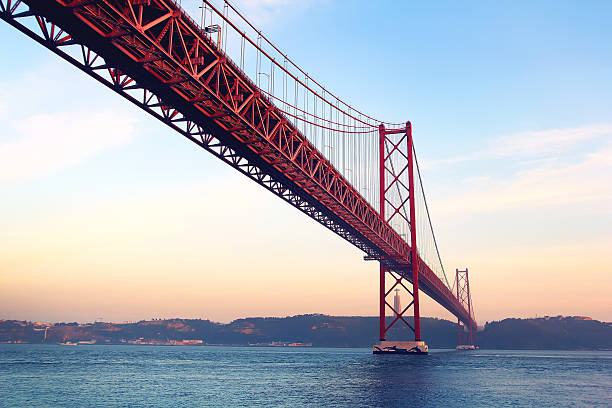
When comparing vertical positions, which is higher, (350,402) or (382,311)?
(382,311)

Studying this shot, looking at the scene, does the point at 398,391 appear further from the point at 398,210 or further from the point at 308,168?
the point at 398,210

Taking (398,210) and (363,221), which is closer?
(363,221)

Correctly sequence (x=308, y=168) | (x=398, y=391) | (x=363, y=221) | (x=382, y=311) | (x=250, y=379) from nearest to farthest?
(x=398, y=391) < (x=308, y=168) < (x=250, y=379) < (x=363, y=221) < (x=382, y=311)

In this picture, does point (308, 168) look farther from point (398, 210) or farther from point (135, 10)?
point (398, 210)

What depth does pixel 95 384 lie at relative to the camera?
3388cm

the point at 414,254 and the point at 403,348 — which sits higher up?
the point at 414,254

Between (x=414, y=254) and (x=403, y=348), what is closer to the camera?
(x=403, y=348)

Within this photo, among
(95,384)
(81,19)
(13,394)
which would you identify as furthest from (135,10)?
(95,384)

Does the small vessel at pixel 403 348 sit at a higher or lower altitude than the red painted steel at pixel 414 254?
lower

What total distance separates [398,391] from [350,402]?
4602 millimetres

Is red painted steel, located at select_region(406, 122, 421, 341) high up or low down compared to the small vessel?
up

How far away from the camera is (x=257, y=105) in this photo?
77.2ft

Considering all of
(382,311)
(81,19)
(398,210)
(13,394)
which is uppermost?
(398,210)

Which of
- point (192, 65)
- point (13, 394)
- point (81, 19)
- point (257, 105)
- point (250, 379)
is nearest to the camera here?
point (81, 19)
